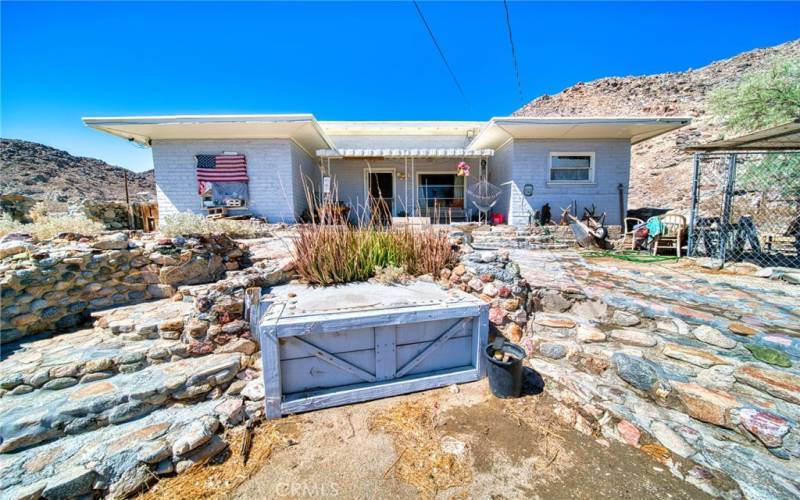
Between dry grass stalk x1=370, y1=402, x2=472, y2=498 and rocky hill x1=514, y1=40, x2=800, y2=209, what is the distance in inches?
534

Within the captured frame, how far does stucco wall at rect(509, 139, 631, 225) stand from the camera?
318 inches

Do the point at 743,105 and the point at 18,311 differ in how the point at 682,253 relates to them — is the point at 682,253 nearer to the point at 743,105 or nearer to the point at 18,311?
the point at 743,105

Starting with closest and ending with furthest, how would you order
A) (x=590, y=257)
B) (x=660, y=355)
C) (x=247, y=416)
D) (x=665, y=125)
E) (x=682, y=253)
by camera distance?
(x=247, y=416) → (x=660, y=355) → (x=590, y=257) → (x=682, y=253) → (x=665, y=125)

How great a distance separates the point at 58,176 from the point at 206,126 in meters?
20.2

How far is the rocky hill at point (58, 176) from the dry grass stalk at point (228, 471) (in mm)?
18941

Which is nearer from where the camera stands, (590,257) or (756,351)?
(756,351)

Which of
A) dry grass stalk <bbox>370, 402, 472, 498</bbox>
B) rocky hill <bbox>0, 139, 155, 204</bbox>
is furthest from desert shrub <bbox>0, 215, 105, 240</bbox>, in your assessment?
rocky hill <bbox>0, 139, 155, 204</bbox>

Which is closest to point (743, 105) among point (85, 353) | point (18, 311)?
point (85, 353)

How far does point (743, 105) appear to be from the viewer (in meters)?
7.56

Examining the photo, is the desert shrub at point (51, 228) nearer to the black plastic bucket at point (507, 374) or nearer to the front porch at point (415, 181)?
the black plastic bucket at point (507, 374)

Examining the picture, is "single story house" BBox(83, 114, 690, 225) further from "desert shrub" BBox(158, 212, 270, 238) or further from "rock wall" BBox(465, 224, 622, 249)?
"desert shrub" BBox(158, 212, 270, 238)

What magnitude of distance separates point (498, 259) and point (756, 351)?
7.11ft

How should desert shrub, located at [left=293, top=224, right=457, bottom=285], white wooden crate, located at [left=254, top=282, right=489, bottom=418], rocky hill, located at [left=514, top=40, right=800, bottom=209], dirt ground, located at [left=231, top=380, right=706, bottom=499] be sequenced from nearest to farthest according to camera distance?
dirt ground, located at [left=231, top=380, right=706, bottom=499], white wooden crate, located at [left=254, top=282, right=489, bottom=418], desert shrub, located at [left=293, top=224, right=457, bottom=285], rocky hill, located at [left=514, top=40, right=800, bottom=209]

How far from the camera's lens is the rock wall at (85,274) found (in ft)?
9.68
